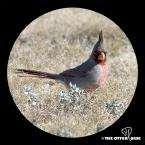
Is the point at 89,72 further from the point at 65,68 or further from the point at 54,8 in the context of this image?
the point at 54,8

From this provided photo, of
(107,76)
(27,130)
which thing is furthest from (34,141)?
(107,76)

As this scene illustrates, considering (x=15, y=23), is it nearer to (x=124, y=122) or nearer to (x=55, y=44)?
(x=55, y=44)
